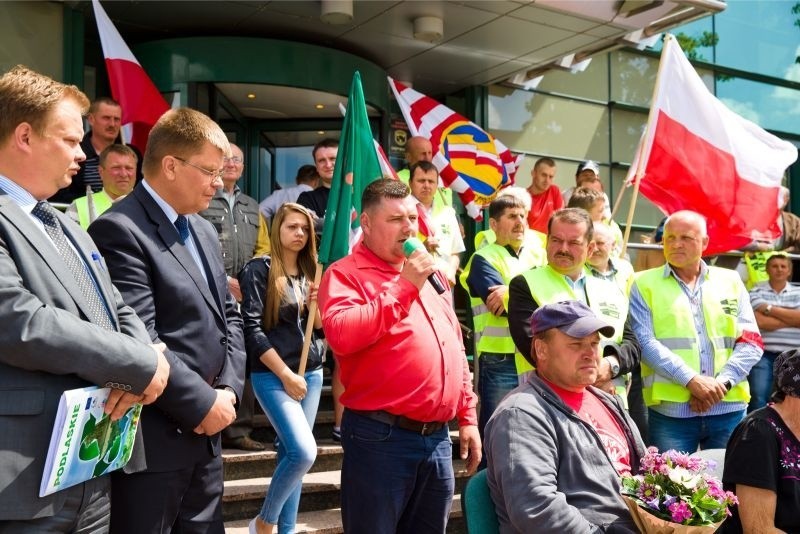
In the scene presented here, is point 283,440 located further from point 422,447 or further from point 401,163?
point 401,163

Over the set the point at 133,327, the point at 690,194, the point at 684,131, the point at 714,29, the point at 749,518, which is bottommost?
the point at 749,518

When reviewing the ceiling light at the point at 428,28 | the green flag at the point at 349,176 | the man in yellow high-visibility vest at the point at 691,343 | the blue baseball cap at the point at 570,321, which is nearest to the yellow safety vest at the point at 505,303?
the man in yellow high-visibility vest at the point at 691,343

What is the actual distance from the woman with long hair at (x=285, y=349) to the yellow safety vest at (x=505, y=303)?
45.1 inches

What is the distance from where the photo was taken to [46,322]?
2160mm

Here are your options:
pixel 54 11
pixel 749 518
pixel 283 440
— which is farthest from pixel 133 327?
pixel 54 11

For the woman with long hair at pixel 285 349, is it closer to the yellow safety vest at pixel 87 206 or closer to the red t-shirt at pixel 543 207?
the yellow safety vest at pixel 87 206

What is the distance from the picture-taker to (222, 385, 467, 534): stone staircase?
16.8 ft

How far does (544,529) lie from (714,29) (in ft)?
41.9

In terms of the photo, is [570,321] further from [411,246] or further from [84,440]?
[84,440]

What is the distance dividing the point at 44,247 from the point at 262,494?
3.25m

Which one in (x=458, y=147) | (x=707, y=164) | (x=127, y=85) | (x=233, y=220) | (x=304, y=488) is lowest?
(x=304, y=488)

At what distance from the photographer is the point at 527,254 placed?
228 inches

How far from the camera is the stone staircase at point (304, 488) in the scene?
16.8 ft

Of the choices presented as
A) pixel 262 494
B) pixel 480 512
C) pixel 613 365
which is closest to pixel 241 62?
pixel 262 494
